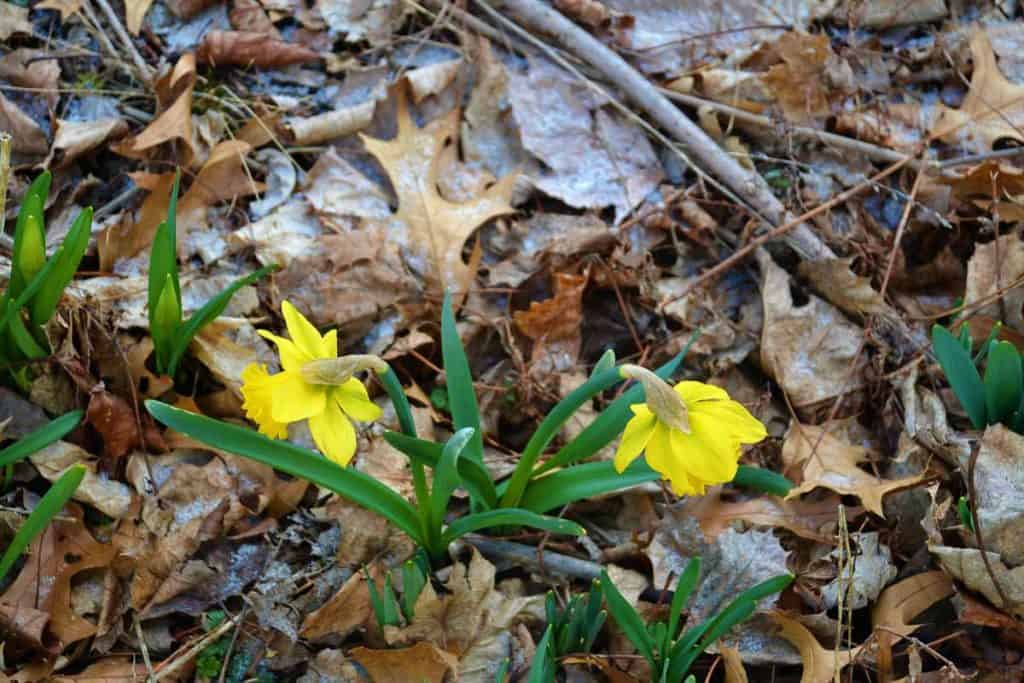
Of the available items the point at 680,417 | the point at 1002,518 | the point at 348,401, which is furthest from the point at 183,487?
the point at 1002,518

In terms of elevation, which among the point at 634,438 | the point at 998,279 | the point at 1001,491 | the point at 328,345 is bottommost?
the point at 1001,491

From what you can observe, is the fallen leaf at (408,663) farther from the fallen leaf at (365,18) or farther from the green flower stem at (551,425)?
the fallen leaf at (365,18)

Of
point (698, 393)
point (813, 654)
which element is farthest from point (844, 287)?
point (698, 393)

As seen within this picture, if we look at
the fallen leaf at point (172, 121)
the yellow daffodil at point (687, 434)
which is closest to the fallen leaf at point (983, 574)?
the yellow daffodil at point (687, 434)

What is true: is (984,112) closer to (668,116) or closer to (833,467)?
(668,116)

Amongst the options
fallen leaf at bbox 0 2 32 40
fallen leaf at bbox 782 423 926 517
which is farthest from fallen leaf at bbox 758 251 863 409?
fallen leaf at bbox 0 2 32 40

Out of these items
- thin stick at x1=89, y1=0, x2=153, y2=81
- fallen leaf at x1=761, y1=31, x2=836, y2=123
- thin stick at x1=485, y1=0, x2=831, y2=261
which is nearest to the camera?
thin stick at x1=485, y1=0, x2=831, y2=261

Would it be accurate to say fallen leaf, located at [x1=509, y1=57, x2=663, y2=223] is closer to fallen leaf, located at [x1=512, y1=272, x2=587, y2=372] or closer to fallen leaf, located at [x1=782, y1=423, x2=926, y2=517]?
fallen leaf, located at [x1=512, y1=272, x2=587, y2=372]

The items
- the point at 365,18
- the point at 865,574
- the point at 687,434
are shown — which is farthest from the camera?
the point at 365,18
